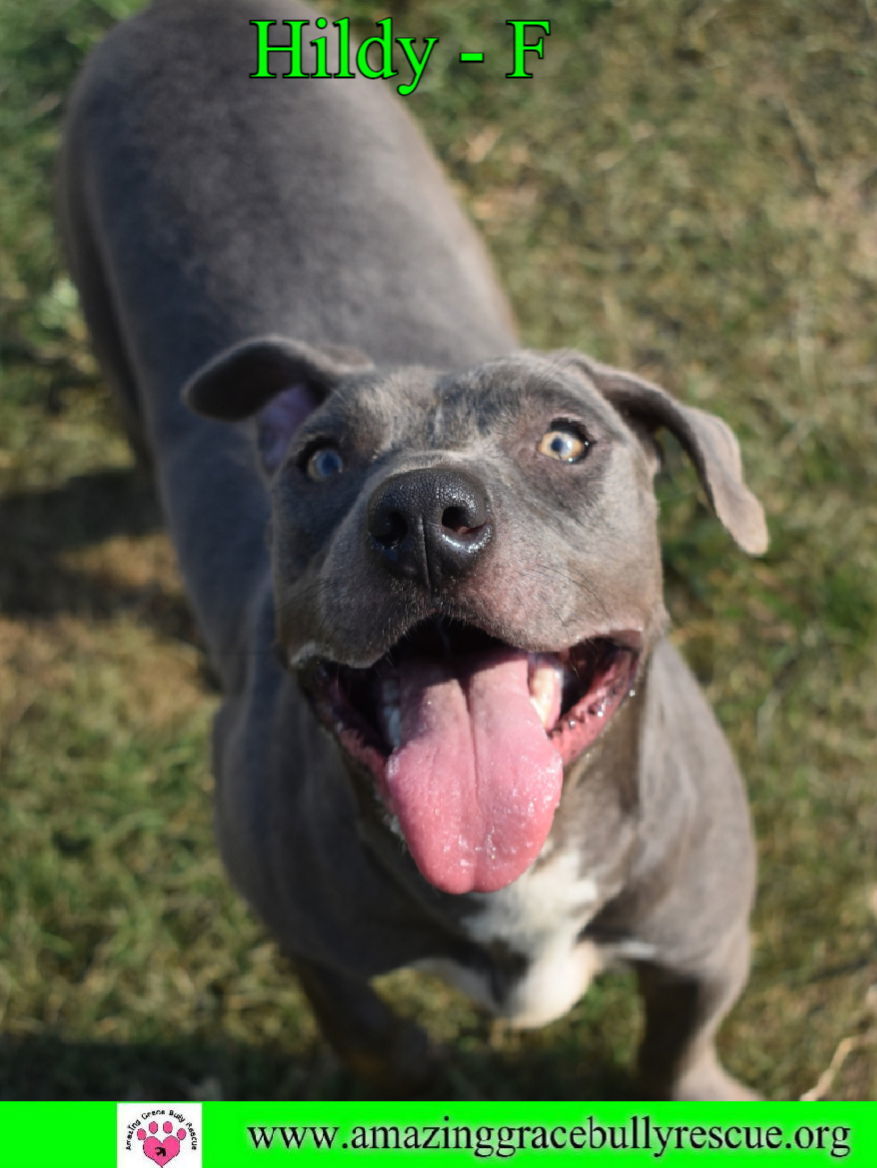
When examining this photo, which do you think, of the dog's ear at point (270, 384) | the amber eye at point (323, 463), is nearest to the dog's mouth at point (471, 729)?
the amber eye at point (323, 463)

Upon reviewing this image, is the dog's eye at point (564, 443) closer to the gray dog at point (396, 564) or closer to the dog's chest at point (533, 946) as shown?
the gray dog at point (396, 564)

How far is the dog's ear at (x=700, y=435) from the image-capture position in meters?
2.87

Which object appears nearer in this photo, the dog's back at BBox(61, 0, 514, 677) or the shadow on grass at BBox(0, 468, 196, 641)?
the dog's back at BBox(61, 0, 514, 677)

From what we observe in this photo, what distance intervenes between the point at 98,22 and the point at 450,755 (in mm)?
5062

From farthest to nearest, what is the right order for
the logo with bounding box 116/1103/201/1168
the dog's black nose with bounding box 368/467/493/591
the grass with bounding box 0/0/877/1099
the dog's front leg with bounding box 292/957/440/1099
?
the grass with bounding box 0/0/877/1099 < the dog's front leg with bounding box 292/957/440/1099 < the logo with bounding box 116/1103/201/1168 < the dog's black nose with bounding box 368/467/493/591

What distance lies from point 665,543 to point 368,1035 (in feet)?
7.14

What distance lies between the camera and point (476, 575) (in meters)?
2.23

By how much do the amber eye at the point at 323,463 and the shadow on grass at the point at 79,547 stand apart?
7.95 feet

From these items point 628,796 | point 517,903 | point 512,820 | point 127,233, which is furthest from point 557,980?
point 127,233

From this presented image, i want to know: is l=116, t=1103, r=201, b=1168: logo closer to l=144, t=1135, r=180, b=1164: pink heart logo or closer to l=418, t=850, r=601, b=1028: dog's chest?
l=144, t=1135, r=180, b=1164: pink heart logo

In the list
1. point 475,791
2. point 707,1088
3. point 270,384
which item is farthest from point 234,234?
point 707,1088

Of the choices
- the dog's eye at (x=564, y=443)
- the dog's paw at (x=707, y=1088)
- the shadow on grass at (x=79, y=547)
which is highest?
the dog's eye at (x=564, y=443)

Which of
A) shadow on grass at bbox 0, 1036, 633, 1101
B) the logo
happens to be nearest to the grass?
shadow on grass at bbox 0, 1036, 633, 1101

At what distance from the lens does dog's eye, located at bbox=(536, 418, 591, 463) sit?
2.65 m
